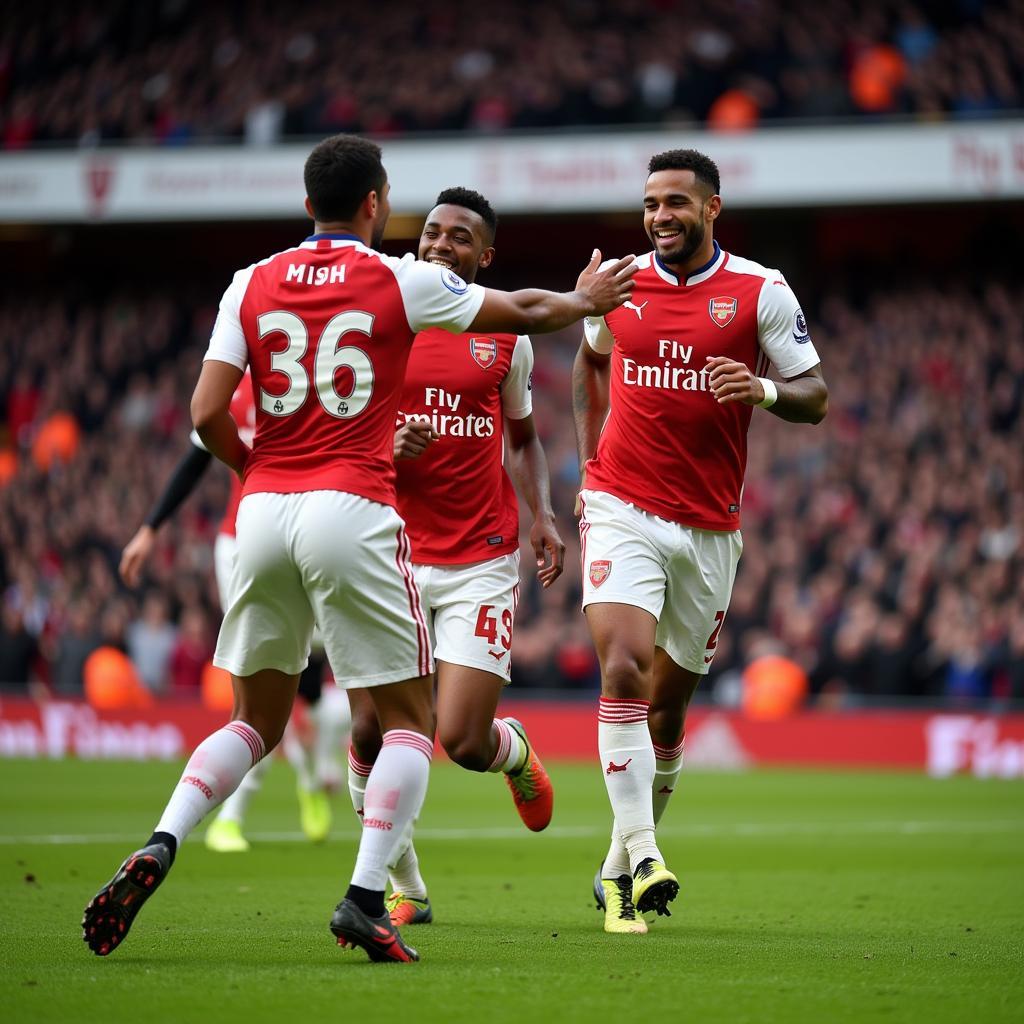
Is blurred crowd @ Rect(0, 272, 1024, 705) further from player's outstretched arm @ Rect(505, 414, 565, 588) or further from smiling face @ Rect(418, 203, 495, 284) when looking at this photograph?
smiling face @ Rect(418, 203, 495, 284)

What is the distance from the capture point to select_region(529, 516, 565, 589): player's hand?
7.11 m

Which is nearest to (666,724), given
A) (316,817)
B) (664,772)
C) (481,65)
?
(664,772)

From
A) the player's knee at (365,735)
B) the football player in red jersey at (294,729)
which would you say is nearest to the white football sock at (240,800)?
the football player in red jersey at (294,729)

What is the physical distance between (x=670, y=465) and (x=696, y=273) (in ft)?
2.56

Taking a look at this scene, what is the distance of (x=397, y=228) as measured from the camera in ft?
96.8

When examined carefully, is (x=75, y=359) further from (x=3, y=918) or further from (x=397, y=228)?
(x=3, y=918)

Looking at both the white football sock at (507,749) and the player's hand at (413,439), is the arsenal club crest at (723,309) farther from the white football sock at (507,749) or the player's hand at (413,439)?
the white football sock at (507,749)

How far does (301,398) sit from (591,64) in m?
22.8

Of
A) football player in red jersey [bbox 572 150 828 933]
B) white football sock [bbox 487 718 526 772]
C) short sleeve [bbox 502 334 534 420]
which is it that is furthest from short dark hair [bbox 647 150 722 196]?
white football sock [bbox 487 718 526 772]

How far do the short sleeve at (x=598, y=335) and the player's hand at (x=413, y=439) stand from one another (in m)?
0.86

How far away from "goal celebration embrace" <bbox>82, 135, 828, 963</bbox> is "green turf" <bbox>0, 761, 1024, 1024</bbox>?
10.0 inches

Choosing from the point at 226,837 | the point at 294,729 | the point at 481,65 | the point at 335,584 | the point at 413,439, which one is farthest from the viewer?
the point at 481,65

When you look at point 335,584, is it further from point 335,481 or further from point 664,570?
point 664,570

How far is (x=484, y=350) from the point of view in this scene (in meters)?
7.11
